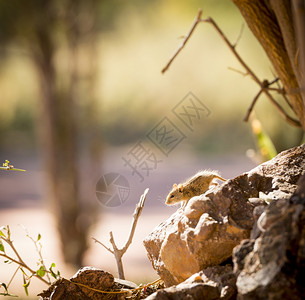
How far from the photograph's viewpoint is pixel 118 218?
21.8 ft

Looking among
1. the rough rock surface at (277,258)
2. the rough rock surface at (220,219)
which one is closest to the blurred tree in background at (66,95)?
the rough rock surface at (220,219)

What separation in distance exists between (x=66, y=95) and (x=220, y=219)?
12.6ft

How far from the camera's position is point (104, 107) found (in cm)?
962

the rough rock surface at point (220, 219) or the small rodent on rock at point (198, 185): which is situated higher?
the small rodent on rock at point (198, 185)

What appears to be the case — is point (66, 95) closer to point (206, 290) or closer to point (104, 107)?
point (206, 290)

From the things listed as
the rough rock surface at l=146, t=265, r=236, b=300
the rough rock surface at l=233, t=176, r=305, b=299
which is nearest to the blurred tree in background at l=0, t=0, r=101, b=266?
the rough rock surface at l=146, t=265, r=236, b=300

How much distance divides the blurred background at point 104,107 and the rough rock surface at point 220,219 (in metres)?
0.51

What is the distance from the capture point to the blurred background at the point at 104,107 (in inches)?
178

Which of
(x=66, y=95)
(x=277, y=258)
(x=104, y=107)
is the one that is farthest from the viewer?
(x=104, y=107)

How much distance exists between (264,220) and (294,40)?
75 centimetres

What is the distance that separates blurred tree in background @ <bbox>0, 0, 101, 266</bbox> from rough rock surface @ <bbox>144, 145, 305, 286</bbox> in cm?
358

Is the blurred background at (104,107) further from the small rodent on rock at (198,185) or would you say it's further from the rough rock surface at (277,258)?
the rough rock surface at (277,258)

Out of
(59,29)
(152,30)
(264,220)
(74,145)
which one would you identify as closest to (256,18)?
(264,220)

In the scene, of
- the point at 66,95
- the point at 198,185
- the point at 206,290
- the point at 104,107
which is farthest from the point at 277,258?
the point at 104,107
